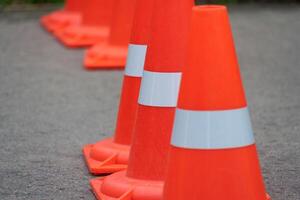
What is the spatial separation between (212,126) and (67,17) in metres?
9.02

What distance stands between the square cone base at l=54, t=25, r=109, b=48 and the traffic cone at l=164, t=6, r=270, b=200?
708 cm

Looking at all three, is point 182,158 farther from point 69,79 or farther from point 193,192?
point 69,79

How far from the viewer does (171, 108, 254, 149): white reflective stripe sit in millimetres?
3883

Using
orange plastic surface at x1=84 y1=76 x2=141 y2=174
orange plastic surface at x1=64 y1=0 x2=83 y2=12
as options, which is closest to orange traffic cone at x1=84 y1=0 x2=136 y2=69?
orange plastic surface at x1=64 y1=0 x2=83 y2=12

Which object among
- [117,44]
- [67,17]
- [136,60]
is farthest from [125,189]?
[67,17]

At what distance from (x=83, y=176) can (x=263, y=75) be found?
4071 mm

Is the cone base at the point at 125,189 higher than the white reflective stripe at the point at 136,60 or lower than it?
lower

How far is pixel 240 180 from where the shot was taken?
3.88 meters

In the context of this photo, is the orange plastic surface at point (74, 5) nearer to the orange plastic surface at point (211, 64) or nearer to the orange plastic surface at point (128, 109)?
the orange plastic surface at point (128, 109)

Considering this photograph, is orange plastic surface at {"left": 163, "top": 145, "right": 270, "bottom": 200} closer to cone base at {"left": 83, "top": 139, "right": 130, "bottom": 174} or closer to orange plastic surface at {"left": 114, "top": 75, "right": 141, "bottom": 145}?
cone base at {"left": 83, "top": 139, "right": 130, "bottom": 174}

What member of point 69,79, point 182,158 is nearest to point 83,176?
point 182,158

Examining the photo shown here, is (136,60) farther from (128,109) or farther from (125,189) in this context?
(125,189)

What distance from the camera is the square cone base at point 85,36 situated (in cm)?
1112

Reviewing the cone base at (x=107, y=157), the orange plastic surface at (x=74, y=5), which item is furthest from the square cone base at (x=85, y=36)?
the cone base at (x=107, y=157)
